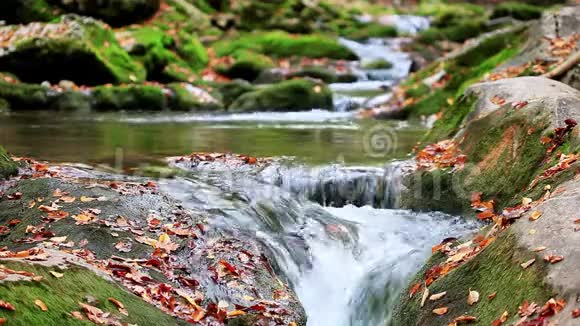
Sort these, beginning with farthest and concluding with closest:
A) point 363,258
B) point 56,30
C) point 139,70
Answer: point 139,70 < point 56,30 < point 363,258

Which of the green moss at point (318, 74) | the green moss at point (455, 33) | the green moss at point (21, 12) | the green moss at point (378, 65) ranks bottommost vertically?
the green moss at point (318, 74)

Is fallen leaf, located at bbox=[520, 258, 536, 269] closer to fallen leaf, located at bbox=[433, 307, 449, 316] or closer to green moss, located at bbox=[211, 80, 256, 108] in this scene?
fallen leaf, located at bbox=[433, 307, 449, 316]

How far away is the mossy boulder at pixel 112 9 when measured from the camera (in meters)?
21.7

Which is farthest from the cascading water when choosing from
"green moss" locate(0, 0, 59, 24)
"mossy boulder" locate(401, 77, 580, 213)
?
"green moss" locate(0, 0, 59, 24)

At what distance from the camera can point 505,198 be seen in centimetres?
709

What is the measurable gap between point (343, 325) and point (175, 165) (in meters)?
3.71

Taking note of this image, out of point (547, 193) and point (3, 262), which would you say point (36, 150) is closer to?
point (3, 262)

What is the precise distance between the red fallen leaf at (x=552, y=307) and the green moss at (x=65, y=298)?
2411 millimetres

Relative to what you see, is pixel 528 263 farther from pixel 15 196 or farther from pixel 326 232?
pixel 15 196

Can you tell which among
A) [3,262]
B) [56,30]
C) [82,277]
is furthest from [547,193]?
[56,30]

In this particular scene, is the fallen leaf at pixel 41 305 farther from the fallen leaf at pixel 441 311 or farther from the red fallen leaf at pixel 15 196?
the red fallen leaf at pixel 15 196

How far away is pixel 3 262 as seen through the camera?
4.11 m

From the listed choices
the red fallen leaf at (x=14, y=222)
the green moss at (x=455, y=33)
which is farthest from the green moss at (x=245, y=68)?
the red fallen leaf at (x=14, y=222)

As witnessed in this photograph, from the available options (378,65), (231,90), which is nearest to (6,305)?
(231,90)
